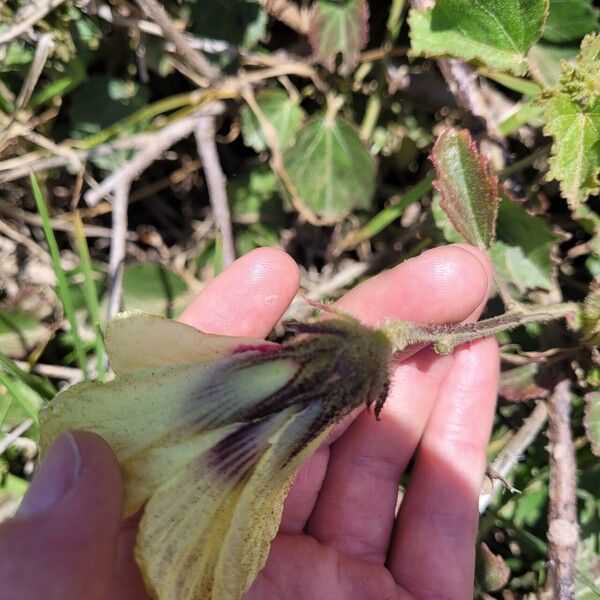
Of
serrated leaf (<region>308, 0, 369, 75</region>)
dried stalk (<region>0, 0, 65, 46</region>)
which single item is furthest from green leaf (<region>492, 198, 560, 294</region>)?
dried stalk (<region>0, 0, 65, 46</region>)

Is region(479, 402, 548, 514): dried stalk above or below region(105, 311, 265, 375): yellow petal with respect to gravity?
below

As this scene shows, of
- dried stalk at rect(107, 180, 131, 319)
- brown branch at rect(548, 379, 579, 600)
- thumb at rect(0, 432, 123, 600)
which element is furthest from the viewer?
dried stalk at rect(107, 180, 131, 319)

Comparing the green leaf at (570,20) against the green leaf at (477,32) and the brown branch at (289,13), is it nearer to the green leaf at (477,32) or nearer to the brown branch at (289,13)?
the green leaf at (477,32)

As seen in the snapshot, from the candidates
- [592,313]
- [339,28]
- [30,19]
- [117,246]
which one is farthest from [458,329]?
[30,19]

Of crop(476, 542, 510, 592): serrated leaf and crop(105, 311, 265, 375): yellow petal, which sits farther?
crop(476, 542, 510, 592): serrated leaf

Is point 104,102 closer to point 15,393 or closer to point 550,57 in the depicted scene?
point 15,393

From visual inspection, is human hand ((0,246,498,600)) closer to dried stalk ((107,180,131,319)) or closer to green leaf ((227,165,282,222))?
dried stalk ((107,180,131,319))

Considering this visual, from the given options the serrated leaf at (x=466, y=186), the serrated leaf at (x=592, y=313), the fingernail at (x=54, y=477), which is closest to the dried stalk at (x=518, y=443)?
the serrated leaf at (x=592, y=313)
